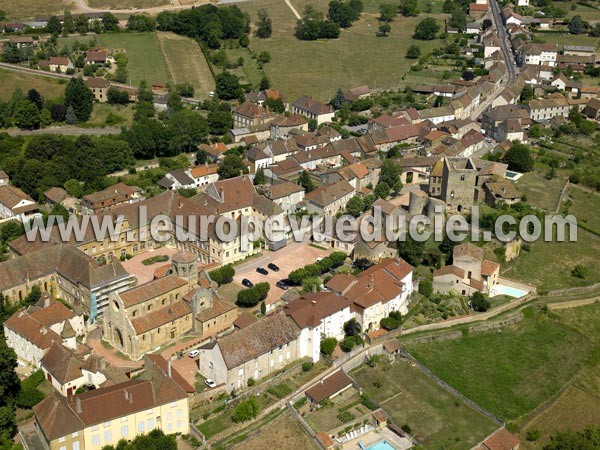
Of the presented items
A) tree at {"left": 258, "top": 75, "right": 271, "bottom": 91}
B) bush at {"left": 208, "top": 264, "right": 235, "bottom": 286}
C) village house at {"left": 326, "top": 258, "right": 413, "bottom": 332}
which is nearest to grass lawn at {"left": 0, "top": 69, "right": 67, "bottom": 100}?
tree at {"left": 258, "top": 75, "right": 271, "bottom": 91}

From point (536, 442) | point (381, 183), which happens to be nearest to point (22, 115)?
point (381, 183)

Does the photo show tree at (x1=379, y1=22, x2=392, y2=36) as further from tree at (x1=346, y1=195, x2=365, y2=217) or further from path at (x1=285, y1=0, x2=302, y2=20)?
tree at (x1=346, y1=195, x2=365, y2=217)

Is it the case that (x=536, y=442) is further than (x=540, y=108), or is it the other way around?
(x=540, y=108)

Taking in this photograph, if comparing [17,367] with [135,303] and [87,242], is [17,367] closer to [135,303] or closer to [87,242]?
[135,303]

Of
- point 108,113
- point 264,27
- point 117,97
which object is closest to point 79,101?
point 108,113

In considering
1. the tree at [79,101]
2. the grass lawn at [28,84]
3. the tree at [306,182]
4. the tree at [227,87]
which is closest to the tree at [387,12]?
the tree at [227,87]

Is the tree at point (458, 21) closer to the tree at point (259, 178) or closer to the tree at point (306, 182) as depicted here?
the tree at point (306, 182)

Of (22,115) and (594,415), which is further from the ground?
(22,115)
